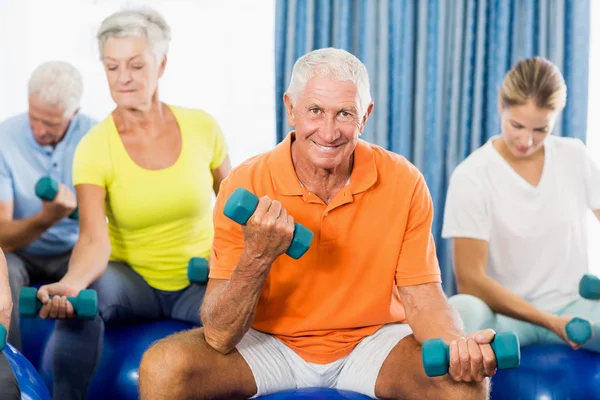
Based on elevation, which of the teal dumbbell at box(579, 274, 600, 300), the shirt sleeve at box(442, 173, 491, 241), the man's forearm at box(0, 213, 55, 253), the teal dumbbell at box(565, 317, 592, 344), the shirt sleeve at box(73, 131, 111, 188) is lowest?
the teal dumbbell at box(565, 317, 592, 344)

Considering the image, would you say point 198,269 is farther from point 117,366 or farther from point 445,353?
point 445,353

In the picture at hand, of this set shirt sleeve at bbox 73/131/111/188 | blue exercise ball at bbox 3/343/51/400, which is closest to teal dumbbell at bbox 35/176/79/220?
shirt sleeve at bbox 73/131/111/188

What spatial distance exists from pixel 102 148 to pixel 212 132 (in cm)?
33

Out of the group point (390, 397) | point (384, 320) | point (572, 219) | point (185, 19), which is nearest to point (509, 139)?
point (572, 219)

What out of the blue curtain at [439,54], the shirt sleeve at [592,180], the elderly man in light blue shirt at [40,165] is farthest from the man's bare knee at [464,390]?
the blue curtain at [439,54]

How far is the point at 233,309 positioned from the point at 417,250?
43 centimetres

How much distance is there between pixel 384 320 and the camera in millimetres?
1873

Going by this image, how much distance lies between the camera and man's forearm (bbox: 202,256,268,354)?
166 centimetres

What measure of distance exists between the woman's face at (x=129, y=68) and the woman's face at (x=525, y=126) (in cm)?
104

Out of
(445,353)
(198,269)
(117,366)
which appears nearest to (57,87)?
(198,269)

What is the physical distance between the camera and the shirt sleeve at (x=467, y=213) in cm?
243

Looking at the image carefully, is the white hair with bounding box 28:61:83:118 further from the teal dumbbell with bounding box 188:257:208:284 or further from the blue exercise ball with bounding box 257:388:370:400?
the blue exercise ball with bounding box 257:388:370:400

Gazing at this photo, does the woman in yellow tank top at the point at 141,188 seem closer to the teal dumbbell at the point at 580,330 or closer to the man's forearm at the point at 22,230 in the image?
the man's forearm at the point at 22,230

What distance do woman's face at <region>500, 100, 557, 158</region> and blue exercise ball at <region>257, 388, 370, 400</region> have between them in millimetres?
1054
